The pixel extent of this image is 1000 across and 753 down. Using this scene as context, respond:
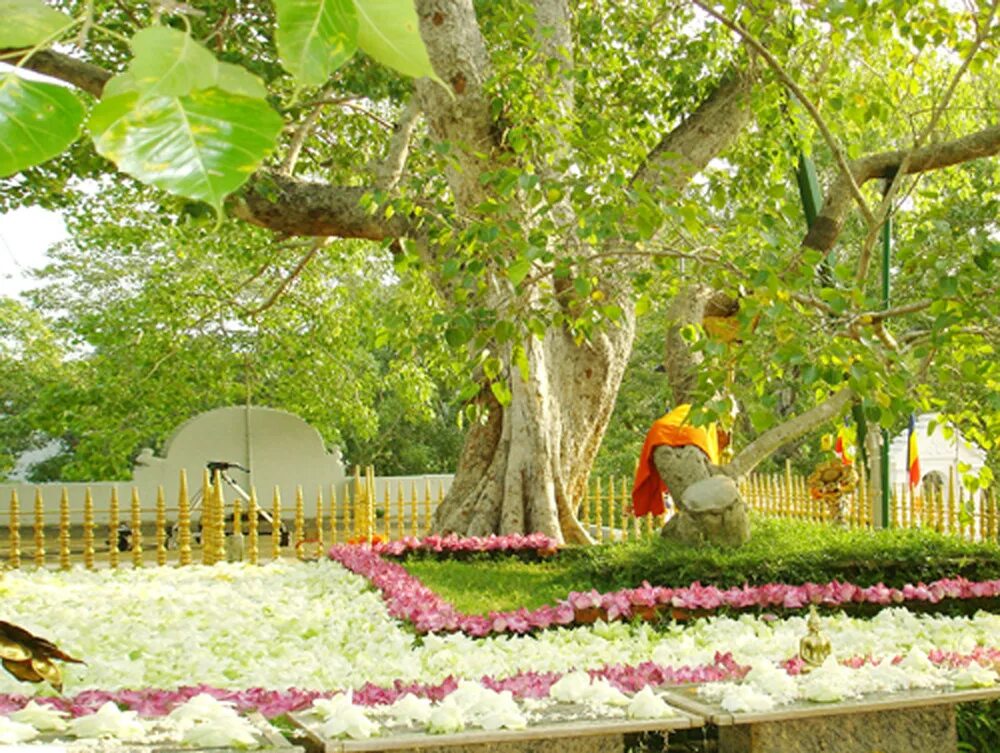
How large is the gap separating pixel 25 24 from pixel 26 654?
257 cm

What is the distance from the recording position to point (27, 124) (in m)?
0.57

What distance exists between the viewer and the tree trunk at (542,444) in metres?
9.12

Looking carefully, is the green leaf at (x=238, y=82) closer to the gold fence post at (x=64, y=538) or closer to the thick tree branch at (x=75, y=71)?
the thick tree branch at (x=75, y=71)

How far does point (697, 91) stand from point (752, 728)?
25.8 feet

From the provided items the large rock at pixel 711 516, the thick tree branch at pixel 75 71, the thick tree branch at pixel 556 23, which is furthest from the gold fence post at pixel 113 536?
the thick tree branch at pixel 556 23

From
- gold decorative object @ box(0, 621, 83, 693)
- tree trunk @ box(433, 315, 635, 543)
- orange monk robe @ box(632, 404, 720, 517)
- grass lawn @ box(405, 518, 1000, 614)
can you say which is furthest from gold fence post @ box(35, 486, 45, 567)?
gold decorative object @ box(0, 621, 83, 693)

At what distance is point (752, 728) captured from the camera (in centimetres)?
319

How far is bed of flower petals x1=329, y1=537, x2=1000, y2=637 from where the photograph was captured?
5.71m

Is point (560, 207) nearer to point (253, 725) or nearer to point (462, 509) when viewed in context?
point (462, 509)

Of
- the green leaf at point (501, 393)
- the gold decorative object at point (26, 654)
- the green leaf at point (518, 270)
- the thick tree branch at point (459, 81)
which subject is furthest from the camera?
the thick tree branch at point (459, 81)

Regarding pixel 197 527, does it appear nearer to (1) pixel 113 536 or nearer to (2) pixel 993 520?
(1) pixel 113 536

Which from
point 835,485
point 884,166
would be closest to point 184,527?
point 884,166

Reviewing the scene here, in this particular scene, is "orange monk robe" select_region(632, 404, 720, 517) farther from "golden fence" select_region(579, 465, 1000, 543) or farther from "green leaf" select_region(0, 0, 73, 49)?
"green leaf" select_region(0, 0, 73, 49)

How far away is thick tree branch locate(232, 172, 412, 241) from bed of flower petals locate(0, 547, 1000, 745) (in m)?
2.87
